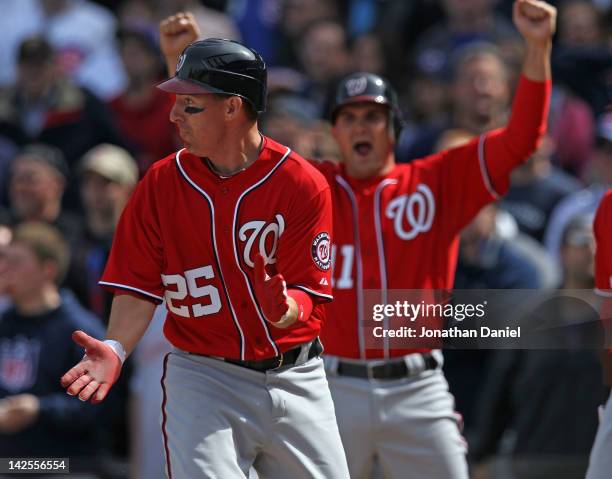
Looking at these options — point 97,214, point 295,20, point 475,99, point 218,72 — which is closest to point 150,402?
point 97,214

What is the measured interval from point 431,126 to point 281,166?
4445 millimetres

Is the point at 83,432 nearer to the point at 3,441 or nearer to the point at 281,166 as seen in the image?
the point at 3,441

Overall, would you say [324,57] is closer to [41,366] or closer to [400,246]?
[41,366]

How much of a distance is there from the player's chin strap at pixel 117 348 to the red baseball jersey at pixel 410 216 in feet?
4.56

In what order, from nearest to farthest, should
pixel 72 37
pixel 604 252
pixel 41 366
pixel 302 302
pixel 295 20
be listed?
1. pixel 302 302
2. pixel 604 252
3. pixel 41 366
4. pixel 72 37
5. pixel 295 20

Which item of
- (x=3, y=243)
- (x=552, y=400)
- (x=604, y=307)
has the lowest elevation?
(x=552, y=400)

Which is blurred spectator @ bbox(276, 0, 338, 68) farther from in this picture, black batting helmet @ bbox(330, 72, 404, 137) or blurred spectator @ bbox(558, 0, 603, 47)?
black batting helmet @ bbox(330, 72, 404, 137)

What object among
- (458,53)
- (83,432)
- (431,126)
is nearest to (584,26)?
(458,53)

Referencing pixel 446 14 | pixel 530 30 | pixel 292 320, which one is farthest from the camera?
pixel 446 14

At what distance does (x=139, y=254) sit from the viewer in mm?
4855

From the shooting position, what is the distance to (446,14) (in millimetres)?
10805

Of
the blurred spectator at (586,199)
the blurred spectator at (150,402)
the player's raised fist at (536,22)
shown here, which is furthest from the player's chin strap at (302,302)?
the blurred spectator at (586,199)

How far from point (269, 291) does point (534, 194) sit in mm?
4499

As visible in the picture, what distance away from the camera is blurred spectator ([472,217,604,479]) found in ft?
23.4
